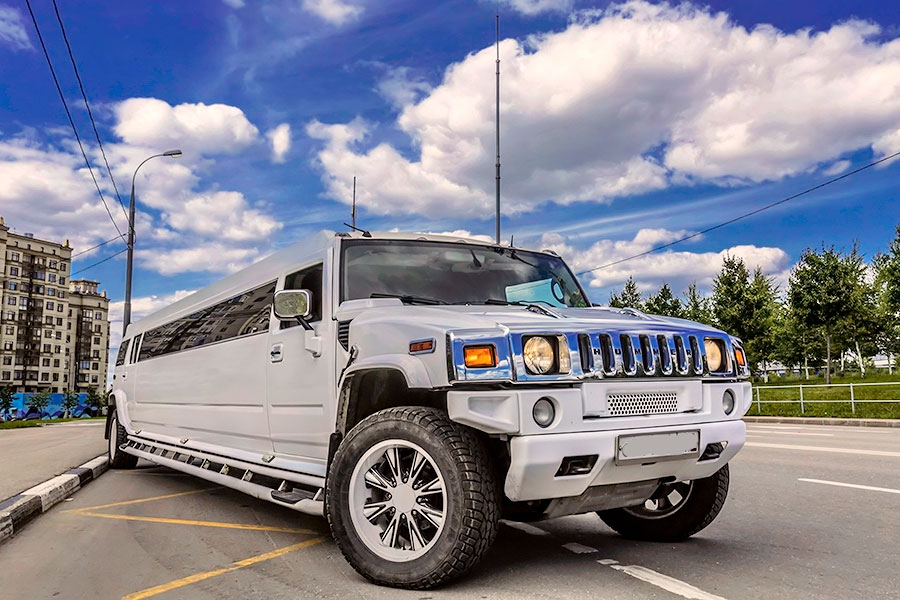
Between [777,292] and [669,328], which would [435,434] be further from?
[777,292]

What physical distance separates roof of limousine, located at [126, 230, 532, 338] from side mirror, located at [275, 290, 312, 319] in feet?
1.39

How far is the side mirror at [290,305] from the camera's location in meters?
4.66

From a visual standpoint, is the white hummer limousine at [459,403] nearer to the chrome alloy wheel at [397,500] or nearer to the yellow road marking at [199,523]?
the chrome alloy wheel at [397,500]

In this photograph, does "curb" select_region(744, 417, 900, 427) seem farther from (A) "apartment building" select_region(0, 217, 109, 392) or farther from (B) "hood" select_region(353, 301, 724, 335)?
(A) "apartment building" select_region(0, 217, 109, 392)

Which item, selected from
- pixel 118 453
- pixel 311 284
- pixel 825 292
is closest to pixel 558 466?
pixel 311 284

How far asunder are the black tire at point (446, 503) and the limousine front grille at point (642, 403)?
70cm

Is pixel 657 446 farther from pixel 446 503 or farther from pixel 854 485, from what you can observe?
pixel 854 485

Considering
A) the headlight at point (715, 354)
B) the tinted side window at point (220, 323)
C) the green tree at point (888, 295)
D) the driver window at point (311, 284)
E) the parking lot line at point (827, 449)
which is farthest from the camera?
the green tree at point (888, 295)

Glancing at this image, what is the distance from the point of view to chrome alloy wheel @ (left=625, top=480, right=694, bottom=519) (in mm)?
4508

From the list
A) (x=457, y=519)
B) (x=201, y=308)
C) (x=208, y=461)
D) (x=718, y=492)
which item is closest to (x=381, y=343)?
(x=457, y=519)

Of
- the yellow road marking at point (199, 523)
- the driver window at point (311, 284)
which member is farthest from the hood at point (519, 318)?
the yellow road marking at point (199, 523)

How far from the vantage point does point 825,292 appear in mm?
28141

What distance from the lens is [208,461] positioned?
254 inches

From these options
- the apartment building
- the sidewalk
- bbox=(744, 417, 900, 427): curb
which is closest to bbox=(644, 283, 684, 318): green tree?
bbox=(744, 417, 900, 427): curb
